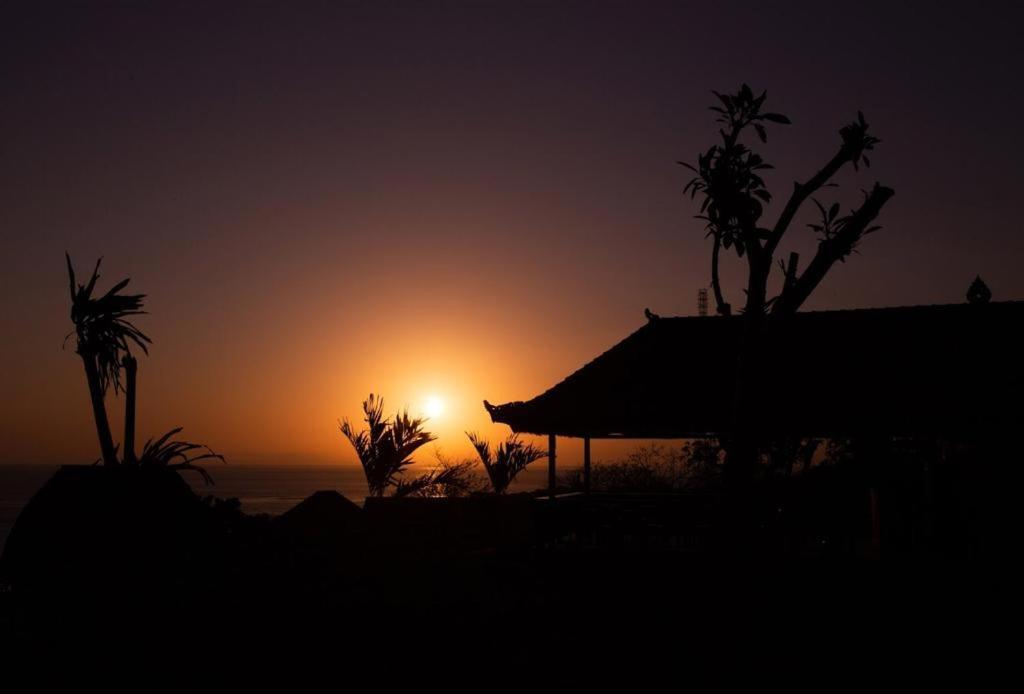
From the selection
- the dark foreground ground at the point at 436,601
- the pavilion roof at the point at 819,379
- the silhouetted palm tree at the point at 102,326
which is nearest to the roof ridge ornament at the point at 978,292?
the pavilion roof at the point at 819,379

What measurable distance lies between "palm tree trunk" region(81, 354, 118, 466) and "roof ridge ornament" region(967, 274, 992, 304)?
15228mm

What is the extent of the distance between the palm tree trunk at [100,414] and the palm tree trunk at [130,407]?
18 cm

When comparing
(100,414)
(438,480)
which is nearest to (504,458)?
(438,480)

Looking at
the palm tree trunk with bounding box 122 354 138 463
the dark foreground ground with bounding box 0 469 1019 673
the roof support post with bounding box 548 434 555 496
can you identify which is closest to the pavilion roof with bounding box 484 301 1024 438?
the roof support post with bounding box 548 434 555 496

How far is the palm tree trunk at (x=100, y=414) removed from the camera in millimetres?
8578

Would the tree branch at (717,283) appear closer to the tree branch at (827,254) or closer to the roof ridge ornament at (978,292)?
the tree branch at (827,254)

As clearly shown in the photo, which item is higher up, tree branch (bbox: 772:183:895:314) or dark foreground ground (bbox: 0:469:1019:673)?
tree branch (bbox: 772:183:895:314)

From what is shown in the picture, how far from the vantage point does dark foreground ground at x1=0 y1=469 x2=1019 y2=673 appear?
7438 mm

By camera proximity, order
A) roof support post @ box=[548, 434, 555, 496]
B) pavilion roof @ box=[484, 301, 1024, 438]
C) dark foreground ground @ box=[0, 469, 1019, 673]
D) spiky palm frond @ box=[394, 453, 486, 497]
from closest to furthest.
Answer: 1. dark foreground ground @ box=[0, 469, 1019, 673]
2. pavilion roof @ box=[484, 301, 1024, 438]
3. roof support post @ box=[548, 434, 555, 496]
4. spiky palm frond @ box=[394, 453, 486, 497]

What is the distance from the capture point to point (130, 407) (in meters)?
9.20

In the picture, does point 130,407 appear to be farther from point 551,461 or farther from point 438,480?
point 438,480

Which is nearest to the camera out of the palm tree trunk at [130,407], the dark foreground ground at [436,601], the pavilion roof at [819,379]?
the dark foreground ground at [436,601]

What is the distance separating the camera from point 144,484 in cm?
807

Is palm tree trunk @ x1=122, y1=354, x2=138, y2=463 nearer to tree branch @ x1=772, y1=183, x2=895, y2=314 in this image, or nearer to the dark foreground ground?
the dark foreground ground
